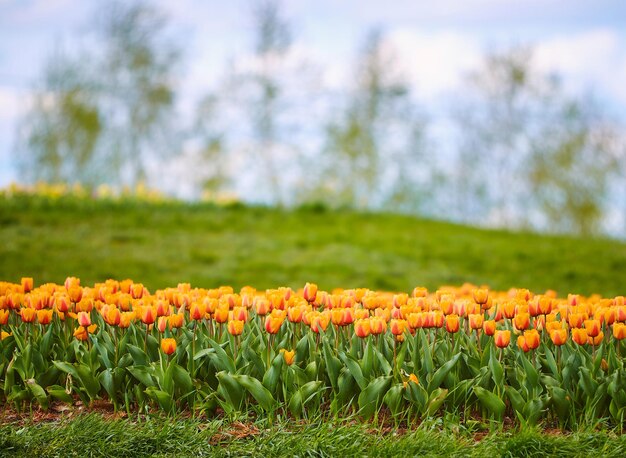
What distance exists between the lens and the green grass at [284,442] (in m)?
3.29

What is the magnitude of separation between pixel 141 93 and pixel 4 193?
5.90 metres

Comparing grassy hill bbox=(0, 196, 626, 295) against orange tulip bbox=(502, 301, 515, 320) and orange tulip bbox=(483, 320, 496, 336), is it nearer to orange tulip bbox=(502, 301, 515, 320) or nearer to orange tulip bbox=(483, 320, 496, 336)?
orange tulip bbox=(502, 301, 515, 320)

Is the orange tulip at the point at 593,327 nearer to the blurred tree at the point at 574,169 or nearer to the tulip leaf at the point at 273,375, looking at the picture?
the tulip leaf at the point at 273,375

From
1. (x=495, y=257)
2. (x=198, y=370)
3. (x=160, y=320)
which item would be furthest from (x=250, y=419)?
(x=495, y=257)

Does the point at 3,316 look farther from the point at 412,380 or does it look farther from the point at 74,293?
the point at 412,380

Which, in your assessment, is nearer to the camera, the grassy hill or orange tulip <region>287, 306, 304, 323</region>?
orange tulip <region>287, 306, 304, 323</region>

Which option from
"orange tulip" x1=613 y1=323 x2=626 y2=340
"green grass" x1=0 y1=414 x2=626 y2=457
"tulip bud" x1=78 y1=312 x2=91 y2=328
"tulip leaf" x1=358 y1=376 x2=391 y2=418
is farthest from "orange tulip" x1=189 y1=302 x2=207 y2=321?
"orange tulip" x1=613 y1=323 x2=626 y2=340

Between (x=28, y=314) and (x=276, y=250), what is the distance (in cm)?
615

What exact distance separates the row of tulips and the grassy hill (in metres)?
4.35

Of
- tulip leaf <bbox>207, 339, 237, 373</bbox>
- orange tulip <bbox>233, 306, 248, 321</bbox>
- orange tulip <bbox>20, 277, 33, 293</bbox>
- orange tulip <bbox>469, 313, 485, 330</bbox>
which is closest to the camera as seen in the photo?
tulip leaf <bbox>207, 339, 237, 373</bbox>

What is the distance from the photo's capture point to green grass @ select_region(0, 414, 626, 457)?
3295mm

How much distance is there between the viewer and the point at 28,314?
161 inches

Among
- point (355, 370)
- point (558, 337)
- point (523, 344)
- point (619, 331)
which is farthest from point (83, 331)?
point (619, 331)

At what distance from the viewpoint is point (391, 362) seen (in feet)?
12.8
